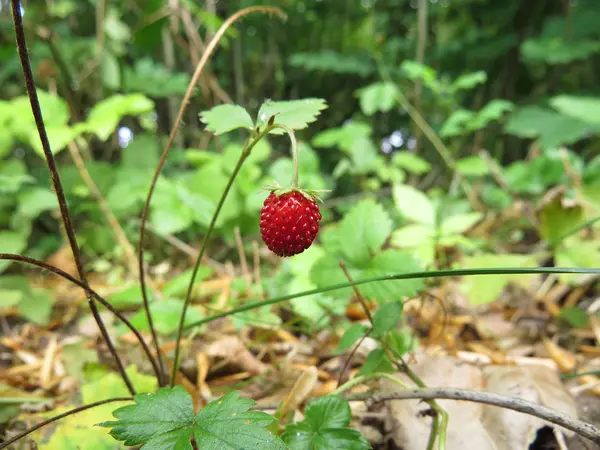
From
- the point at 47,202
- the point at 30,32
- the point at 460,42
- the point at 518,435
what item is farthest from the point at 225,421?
the point at 460,42

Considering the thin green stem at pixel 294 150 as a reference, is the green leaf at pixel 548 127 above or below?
below

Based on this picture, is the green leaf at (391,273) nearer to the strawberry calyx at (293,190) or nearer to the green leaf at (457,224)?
the strawberry calyx at (293,190)

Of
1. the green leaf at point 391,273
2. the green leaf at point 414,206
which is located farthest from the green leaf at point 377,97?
the green leaf at point 391,273

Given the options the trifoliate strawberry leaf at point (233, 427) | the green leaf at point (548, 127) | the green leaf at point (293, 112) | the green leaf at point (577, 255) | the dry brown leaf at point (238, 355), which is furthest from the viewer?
the green leaf at point (548, 127)

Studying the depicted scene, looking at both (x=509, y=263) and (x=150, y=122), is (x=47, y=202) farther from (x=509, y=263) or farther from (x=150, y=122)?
(x=150, y=122)

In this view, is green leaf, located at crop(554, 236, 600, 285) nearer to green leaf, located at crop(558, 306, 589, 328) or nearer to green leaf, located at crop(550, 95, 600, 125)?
green leaf, located at crop(558, 306, 589, 328)
